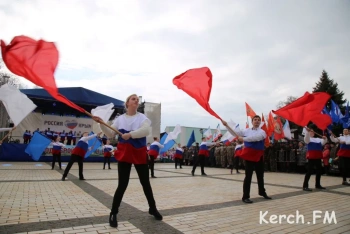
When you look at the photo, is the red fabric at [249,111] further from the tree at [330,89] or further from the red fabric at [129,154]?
the tree at [330,89]

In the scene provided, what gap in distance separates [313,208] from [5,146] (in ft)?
75.4

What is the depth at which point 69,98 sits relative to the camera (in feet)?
74.2

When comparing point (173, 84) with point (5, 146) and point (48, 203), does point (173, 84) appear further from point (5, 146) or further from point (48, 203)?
point (5, 146)

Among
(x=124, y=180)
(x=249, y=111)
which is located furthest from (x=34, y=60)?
(x=249, y=111)

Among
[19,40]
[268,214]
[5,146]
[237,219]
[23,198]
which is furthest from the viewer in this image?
[5,146]

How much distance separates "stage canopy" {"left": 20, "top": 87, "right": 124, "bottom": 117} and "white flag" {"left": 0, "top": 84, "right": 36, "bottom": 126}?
53.7ft

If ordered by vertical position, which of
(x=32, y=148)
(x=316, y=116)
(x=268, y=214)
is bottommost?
(x=268, y=214)

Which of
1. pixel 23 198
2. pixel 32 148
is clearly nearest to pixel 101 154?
pixel 32 148

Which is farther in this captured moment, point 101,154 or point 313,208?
point 101,154

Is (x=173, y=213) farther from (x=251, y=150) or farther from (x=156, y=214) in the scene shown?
(x=251, y=150)

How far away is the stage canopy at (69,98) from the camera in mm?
21828

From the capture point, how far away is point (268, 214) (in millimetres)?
4555

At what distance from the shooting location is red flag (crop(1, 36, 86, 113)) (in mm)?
3291

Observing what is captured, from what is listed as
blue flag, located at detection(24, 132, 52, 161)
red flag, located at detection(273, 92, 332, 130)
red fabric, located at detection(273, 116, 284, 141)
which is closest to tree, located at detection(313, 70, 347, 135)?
red fabric, located at detection(273, 116, 284, 141)
